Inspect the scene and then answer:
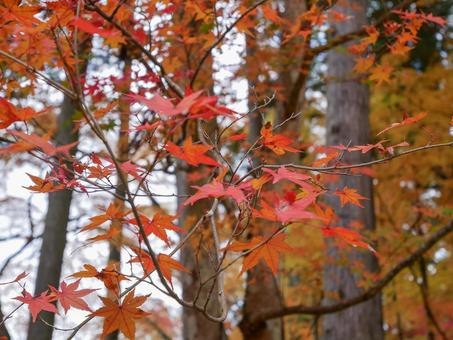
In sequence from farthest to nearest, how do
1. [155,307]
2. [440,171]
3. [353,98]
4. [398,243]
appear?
[155,307] → [440,171] → [353,98] → [398,243]

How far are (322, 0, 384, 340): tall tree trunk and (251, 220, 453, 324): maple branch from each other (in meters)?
0.84

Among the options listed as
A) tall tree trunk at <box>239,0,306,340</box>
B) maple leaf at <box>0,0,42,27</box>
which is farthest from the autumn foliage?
tall tree trunk at <box>239,0,306,340</box>

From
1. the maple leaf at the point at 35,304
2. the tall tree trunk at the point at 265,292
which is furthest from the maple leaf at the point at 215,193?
the tall tree trunk at the point at 265,292

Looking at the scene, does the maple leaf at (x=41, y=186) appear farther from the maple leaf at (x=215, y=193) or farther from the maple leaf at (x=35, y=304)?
the maple leaf at (x=215, y=193)

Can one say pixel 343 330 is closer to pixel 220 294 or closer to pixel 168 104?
pixel 220 294

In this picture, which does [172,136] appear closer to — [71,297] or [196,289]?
[196,289]

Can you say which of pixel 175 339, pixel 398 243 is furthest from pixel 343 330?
pixel 175 339

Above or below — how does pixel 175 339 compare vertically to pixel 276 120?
below

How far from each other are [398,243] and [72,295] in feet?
11.1

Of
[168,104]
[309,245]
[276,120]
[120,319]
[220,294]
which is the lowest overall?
[120,319]

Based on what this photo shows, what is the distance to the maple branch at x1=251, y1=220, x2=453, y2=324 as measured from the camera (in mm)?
3150

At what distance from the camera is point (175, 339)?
494 inches

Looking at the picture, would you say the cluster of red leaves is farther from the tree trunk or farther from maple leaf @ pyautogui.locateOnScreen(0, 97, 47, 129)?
the tree trunk

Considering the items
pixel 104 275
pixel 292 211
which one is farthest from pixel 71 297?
pixel 292 211
